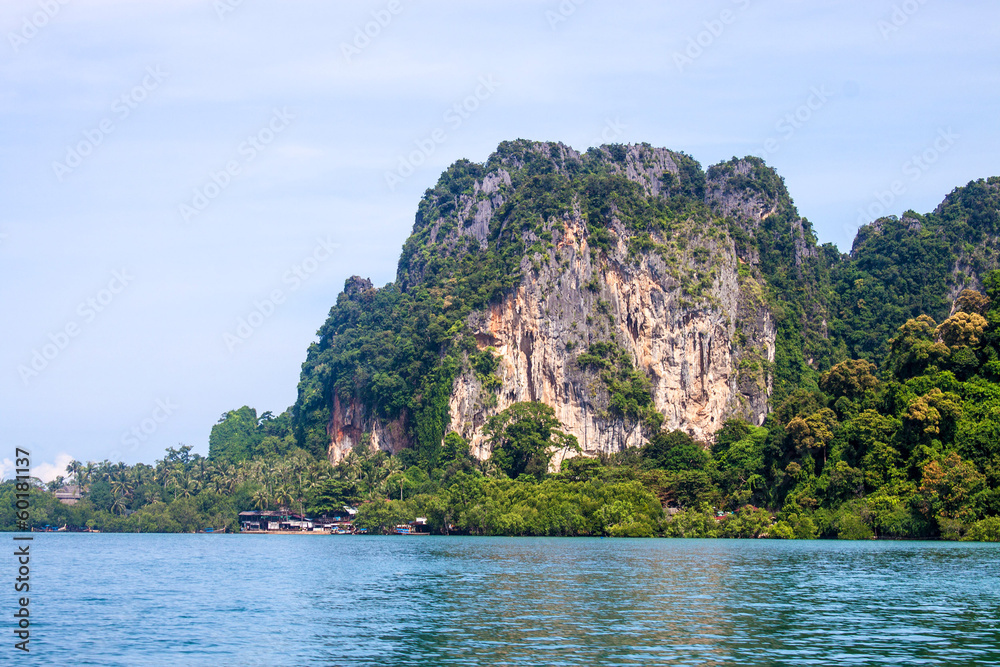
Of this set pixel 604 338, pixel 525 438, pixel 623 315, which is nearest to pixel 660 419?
pixel 604 338

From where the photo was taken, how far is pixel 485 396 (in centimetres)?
11062

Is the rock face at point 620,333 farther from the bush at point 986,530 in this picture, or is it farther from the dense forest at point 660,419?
the bush at point 986,530

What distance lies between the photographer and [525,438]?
103688 mm

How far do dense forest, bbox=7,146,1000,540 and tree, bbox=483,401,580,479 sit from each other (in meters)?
0.24

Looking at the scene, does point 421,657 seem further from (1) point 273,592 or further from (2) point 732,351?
(2) point 732,351

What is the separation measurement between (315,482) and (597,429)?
31151 mm

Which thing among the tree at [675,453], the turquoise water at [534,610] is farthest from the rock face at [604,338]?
the turquoise water at [534,610]

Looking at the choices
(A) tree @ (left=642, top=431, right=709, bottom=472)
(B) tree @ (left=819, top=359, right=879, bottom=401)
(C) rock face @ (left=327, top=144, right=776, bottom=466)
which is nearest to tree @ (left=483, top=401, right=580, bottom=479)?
(C) rock face @ (left=327, top=144, right=776, bottom=466)

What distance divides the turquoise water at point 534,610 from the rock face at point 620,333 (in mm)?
57521

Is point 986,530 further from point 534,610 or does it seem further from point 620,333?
point 620,333

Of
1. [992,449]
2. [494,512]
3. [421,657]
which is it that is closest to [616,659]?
[421,657]

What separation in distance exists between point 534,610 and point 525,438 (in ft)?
243

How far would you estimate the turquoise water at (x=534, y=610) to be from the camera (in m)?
22.9

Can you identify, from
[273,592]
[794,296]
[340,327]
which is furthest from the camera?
[340,327]
